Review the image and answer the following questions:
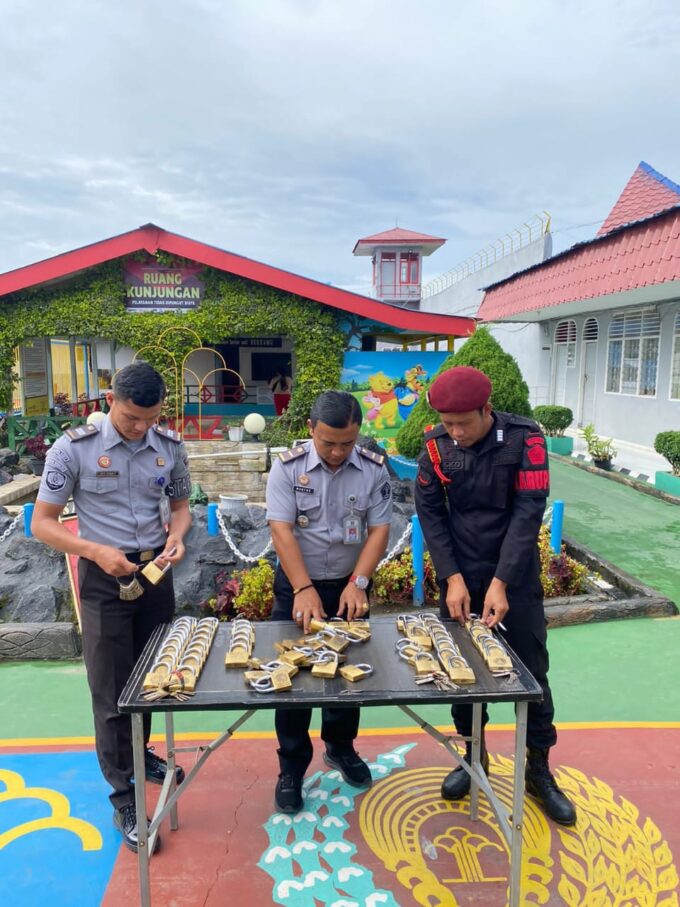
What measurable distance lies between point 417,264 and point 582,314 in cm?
1480

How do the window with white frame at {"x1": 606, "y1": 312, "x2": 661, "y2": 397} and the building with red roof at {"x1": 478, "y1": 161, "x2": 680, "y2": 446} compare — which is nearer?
the building with red roof at {"x1": 478, "y1": 161, "x2": 680, "y2": 446}

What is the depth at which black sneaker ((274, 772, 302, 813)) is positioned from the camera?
8.77ft

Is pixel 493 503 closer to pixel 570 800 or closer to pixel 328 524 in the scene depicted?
pixel 328 524

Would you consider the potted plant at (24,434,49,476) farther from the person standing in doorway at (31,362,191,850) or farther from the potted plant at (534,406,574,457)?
the potted plant at (534,406,574,457)

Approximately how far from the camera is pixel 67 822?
8.57ft

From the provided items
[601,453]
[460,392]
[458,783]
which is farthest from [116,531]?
[601,453]

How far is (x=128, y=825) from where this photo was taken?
2.49 m

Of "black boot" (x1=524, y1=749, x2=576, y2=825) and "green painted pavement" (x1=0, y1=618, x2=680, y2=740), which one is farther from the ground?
"black boot" (x1=524, y1=749, x2=576, y2=825)

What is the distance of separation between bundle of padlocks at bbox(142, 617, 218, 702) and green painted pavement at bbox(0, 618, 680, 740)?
117 centimetres

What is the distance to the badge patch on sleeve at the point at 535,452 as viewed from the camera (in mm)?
2535

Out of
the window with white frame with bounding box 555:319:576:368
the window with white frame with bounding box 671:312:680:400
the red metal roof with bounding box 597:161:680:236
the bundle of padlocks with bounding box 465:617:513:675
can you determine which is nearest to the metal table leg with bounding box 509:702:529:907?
the bundle of padlocks with bounding box 465:617:513:675

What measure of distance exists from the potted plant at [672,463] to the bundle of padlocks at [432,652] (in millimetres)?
7571

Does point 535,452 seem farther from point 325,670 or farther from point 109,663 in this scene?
point 109,663

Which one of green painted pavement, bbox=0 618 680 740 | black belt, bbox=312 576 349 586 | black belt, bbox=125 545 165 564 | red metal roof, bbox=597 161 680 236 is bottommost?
green painted pavement, bbox=0 618 680 740
